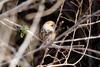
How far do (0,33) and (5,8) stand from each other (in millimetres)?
783

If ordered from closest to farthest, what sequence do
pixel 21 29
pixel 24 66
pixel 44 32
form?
pixel 24 66, pixel 21 29, pixel 44 32

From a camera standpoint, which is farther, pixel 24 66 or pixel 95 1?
pixel 95 1

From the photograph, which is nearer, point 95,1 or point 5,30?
point 5,30

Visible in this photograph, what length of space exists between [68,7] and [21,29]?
3.21 feet

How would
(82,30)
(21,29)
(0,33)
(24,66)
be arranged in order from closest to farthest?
(0,33) < (24,66) < (21,29) < (82,30)

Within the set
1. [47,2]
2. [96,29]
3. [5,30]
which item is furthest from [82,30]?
[5,30]

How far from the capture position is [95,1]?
2721mm

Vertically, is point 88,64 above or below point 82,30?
below

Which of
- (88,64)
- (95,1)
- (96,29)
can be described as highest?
(95,1)

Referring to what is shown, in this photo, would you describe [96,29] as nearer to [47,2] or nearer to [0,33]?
[47,2]

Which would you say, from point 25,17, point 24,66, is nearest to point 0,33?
point 24,66

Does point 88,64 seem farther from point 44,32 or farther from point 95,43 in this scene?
point 44,32

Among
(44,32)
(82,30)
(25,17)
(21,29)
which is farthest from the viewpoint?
(82,30)

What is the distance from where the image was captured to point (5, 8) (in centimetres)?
191
